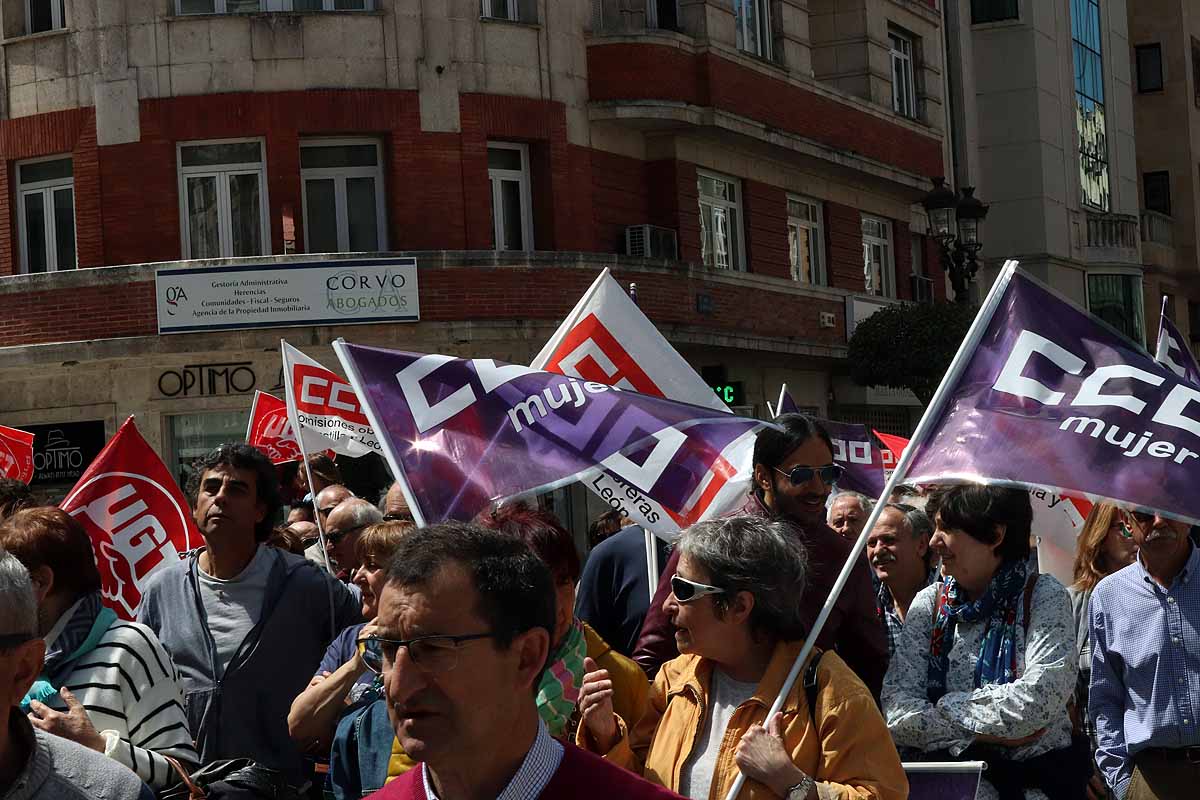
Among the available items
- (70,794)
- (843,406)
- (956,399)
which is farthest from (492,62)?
(70,794)

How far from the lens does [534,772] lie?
10.2 ft

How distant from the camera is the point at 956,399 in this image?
512 cm

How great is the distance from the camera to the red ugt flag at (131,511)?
335 inches

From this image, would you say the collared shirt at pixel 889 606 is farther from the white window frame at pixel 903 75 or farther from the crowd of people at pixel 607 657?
the white window frame at pixel 903 75

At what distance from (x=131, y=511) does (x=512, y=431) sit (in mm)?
3065

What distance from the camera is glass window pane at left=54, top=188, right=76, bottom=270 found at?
21.3 m

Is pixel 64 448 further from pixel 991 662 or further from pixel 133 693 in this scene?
pixel 991 662

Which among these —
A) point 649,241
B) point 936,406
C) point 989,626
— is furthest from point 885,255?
point 936,406

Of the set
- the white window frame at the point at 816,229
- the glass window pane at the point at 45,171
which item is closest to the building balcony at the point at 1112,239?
the white window frame at the point at 816,229

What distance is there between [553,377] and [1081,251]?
3202cm

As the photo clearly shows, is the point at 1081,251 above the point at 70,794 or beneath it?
above

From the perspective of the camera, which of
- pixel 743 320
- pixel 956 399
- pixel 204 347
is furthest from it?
pixel 743 320

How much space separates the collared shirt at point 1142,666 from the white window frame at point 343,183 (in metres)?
15.7

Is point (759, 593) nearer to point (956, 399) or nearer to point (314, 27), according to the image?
point (956, 399)
